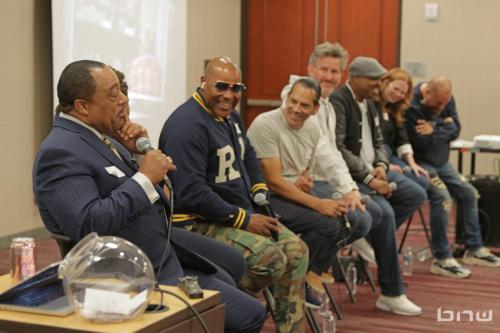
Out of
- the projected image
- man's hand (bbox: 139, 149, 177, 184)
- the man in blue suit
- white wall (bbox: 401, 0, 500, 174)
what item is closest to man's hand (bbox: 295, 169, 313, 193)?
the man in blue suit

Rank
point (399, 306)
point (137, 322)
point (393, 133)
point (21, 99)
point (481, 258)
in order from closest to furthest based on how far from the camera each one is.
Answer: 1. point (137, 322)
2. point (399, 306)
3. point (393, 133)
4. point (21, 99)
5. point (481, 258)

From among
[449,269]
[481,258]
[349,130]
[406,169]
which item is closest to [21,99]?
[349,130]

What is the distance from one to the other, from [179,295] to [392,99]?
3743 mm

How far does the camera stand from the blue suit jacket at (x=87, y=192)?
2490mm

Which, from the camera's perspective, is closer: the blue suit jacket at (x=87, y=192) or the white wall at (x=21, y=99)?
the blue suit jacket at (x=87, y=192)

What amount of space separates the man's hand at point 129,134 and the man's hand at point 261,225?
0.77 meters

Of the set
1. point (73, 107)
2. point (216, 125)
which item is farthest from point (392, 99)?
point (73, 107)

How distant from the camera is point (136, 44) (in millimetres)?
A: 7207

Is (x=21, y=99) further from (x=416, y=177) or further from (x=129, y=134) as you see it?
(x=129, y=134)

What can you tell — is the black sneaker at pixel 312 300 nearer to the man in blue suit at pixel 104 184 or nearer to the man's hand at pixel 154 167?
the man in blue suit at pixel 104 184

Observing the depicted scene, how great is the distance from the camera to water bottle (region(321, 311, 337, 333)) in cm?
425

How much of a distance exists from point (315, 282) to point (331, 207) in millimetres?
395

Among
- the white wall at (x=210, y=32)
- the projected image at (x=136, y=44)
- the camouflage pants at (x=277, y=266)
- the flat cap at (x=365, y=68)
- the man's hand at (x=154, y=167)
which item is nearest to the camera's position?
the man's hand at (x=154, y=167)

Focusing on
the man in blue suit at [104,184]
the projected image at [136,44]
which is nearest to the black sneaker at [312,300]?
the man in blue suit at [104,184]
